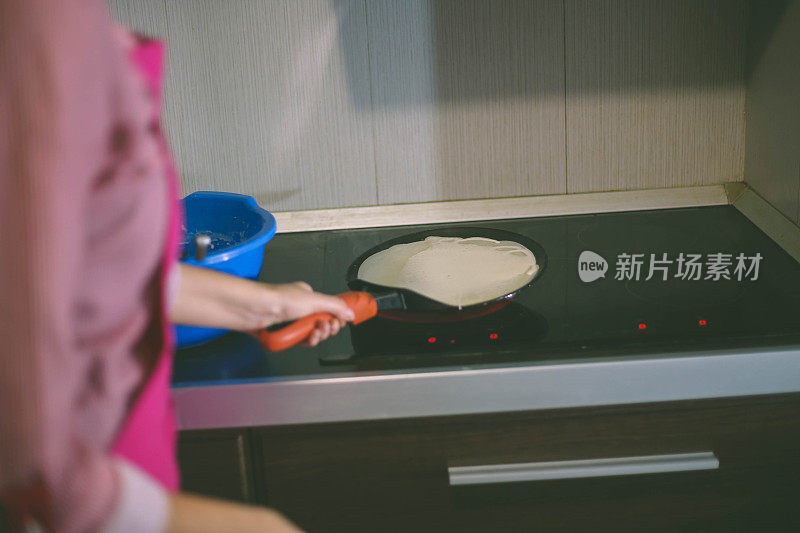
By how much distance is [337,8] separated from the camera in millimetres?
1250

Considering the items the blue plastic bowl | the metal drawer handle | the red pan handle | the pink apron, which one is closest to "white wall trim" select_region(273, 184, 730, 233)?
the blue plastic bowl

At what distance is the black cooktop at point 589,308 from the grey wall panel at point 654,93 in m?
0.11

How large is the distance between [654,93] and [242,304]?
0.85 meters

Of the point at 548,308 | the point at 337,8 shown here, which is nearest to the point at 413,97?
the point at 337,8

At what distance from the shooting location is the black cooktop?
88 cm

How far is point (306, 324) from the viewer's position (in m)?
0.84

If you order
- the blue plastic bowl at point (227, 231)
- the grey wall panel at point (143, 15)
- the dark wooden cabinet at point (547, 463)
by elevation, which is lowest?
the dark wooden cabinet at point (547, 463)

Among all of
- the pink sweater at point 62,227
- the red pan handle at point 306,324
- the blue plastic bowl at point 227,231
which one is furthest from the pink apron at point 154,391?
the blue plastic bowl at point 227,231

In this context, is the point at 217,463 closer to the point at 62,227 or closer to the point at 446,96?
the point at 62,227

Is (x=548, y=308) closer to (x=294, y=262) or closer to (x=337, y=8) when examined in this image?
(x=294, y=262)

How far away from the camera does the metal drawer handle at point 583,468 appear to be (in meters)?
0.90

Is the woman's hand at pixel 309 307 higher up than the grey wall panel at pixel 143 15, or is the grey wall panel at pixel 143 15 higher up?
the grey wall panel at pixel 143 15

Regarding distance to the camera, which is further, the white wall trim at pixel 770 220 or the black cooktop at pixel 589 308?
the white wall trim at pixel 770 220

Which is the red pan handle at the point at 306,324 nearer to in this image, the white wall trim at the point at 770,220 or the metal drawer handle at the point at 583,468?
the metal drawer handle at the point at 583,468
